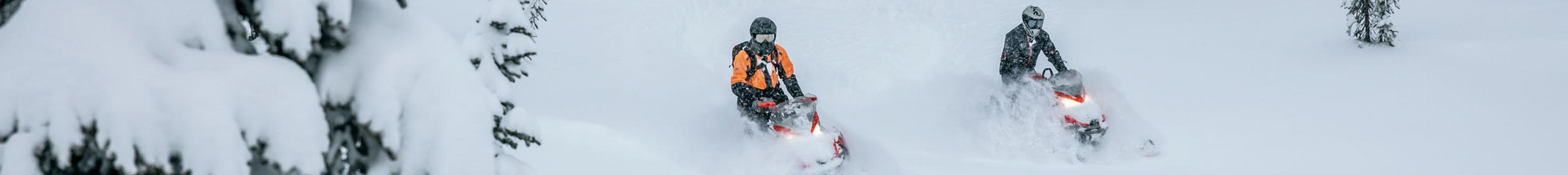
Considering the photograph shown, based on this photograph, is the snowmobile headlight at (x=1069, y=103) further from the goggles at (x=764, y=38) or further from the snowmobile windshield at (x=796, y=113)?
the goggles at (x=764, y=38)

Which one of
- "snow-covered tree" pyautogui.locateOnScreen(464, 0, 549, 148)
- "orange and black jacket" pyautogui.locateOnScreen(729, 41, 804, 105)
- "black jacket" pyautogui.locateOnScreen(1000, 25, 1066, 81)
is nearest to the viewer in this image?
"snow-covered tree" pyautogui.locateOnScreen(464, 0, 549, 148)

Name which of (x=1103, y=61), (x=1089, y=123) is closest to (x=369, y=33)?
(x=1089, y=123)

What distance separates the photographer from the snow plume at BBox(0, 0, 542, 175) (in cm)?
264

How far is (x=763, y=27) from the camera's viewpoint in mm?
6664

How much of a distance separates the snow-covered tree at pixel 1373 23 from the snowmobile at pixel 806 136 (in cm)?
649

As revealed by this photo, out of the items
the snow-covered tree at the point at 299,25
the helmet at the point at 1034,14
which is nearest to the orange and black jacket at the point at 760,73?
the helmet at the point at 1034,14

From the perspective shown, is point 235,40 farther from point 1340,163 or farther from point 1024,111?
point 1340,163

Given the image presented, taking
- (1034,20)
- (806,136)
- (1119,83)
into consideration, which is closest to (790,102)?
(806,136)

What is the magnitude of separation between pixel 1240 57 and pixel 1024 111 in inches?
137

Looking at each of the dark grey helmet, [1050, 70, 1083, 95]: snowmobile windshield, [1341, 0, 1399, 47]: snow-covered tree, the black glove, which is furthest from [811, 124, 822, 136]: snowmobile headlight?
[1341, 0, 1399, 47]: snow-covered tree

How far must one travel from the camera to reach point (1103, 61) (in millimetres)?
10695

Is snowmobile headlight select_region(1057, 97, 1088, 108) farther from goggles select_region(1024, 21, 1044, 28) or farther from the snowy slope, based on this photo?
goggles select_region(1024, 21, 1044, 28)

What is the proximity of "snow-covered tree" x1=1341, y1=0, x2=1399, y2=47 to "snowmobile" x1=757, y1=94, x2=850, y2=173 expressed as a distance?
6495mm

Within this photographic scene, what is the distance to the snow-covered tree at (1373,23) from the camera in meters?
9.43
